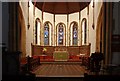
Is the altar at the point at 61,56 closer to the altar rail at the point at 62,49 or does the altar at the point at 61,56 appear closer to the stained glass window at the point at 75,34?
the altar rail at the point at 62,49

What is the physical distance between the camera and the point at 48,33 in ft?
75.6

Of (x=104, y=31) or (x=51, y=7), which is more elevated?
(x=51, y=7)

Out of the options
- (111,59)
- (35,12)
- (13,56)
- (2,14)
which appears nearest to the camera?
(13,56)

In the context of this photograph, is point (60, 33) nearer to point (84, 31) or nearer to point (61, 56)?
point (84, 31)

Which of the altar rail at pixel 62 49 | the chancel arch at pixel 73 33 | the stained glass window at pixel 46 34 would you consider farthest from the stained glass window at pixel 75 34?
the stained glass window at pixel 46 34

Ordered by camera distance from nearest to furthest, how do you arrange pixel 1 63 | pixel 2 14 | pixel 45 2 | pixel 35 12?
pixel 1 63, pixel 2 14, pixel 35 12, pixel 45 2

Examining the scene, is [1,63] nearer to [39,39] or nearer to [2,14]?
[2,14]

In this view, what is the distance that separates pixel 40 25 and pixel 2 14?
39.4 ft

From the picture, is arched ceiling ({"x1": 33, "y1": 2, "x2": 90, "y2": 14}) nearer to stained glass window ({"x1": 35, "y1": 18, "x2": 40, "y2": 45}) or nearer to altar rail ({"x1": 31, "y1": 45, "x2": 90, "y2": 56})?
stained glass window ({"x1": 35, "y1": 18, "x2": 40, "y2": 45})

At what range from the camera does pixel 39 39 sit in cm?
2214

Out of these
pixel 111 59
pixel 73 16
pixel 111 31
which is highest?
pixel 73 16

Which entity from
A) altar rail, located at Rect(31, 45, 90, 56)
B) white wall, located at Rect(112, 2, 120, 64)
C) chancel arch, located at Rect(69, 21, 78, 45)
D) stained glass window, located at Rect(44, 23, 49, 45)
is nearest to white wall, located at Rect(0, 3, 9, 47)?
white wall, located at Rect(112, 2, 120, 64)

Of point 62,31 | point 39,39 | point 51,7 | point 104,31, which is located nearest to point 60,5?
point 51,7

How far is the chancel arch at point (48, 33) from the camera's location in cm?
2288
